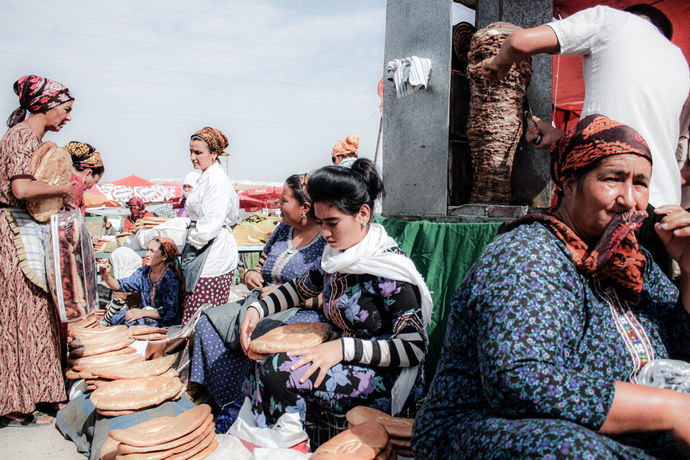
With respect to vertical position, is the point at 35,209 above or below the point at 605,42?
below

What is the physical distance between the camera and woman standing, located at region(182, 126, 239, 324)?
4.25 m

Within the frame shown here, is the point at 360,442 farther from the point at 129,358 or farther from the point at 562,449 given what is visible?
the point at 129,358

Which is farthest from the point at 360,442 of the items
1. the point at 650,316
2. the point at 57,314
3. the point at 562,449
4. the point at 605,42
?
the point at 57,314

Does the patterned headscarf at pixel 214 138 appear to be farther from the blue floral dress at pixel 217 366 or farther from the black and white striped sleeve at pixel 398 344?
the black and white striped sleeve at pixel 398 344

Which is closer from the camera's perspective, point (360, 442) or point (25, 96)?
point (360, 442)

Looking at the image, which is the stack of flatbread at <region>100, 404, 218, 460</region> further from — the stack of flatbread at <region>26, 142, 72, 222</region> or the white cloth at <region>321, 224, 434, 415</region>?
the stack of flatbread at <region>26, 142, 72, 222</region>

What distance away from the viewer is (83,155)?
5043mm

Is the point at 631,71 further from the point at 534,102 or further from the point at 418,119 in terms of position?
the point at 418,119

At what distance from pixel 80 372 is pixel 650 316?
323cm

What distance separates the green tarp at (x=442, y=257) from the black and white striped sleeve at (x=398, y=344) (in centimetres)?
55

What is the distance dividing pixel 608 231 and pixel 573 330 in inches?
12.5

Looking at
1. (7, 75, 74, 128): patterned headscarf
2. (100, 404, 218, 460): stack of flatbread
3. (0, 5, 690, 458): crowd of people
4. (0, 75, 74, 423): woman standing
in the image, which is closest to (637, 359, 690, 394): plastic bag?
(0, 5, 690, 458): crowd of people

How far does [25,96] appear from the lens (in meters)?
3.39

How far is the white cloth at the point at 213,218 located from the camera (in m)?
4.28
